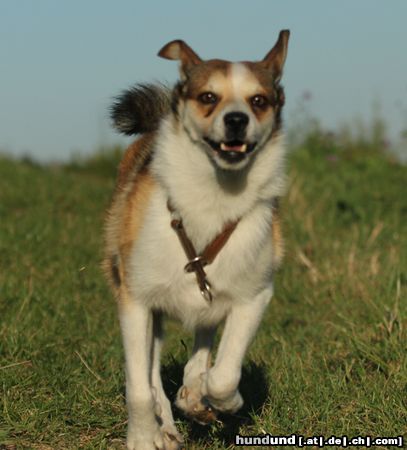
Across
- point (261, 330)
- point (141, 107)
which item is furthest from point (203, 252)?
point (261, 330)

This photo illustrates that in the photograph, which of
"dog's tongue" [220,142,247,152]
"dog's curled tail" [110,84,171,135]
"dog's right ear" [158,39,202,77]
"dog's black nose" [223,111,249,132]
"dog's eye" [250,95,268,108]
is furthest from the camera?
"dog's curled tail" [110,84,171,135]

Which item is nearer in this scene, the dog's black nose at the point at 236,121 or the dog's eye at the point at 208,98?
the dog's black nose at the point at 236,121

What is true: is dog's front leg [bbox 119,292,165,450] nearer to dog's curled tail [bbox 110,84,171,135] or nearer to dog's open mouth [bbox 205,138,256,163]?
dog's open mouth [bbox 205,138,256,163]

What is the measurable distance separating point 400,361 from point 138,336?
1.61 m

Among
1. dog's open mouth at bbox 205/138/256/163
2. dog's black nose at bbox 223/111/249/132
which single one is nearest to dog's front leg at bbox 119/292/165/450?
dog's open mouth at bbox 205/138/256/163

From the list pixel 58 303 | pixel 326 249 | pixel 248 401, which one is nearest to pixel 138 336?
pixel 248 401

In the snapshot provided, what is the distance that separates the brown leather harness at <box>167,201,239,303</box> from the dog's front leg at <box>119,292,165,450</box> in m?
0.29

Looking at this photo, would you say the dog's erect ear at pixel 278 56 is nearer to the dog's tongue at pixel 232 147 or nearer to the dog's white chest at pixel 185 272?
the dog's tongue at pixel 232 147

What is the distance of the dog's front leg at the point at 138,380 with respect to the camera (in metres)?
4.06

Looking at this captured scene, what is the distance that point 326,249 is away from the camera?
8.37 m

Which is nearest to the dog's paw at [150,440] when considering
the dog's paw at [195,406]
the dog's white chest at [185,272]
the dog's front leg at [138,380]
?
the dog's front leg at [138,380]

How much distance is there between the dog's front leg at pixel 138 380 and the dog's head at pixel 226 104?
78 cm

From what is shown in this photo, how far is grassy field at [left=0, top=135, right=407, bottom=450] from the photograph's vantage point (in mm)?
4367

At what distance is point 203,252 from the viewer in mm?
4164
